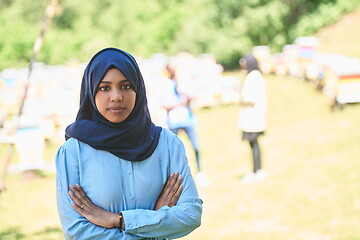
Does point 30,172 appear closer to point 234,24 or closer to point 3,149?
point 3,149

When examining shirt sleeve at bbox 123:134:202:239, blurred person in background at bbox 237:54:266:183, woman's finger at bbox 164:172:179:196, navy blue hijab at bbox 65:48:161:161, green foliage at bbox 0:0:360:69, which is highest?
green foliage at bbox 0:0:360:69

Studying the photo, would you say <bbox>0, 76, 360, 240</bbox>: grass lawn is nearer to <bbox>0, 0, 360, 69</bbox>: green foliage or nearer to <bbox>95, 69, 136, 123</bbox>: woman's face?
<bbox>95, 69, 136, 123</bbox>: woman's face

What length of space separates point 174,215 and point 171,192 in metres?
0.10

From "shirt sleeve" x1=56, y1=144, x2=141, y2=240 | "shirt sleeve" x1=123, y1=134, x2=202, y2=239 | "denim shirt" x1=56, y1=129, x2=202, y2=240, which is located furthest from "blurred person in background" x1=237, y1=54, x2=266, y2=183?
"shirt sleeve" x1=56, y1=144, x2=141, y2=240

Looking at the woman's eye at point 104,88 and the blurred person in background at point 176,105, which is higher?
the blurred person in background at point 176,105

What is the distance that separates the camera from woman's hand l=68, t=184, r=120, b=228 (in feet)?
6.90

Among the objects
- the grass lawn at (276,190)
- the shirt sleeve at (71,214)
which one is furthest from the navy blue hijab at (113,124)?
the grass lawn at (276,190)

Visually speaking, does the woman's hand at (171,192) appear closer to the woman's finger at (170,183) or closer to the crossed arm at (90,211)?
the woman's finger at (170,183)

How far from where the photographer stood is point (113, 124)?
2150 mm

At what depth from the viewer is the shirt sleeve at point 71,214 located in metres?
2.11

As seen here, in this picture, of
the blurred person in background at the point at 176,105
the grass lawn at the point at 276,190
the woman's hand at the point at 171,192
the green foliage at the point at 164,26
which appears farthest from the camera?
the green foliage at the point at 164,26

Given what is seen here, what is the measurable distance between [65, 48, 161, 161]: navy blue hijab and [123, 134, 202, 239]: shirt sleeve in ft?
0.43

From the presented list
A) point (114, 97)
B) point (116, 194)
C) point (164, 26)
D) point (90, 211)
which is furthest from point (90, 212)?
point (164, 26)

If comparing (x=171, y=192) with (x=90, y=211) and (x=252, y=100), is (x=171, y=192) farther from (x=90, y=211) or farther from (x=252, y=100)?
(x=252, y=100)
